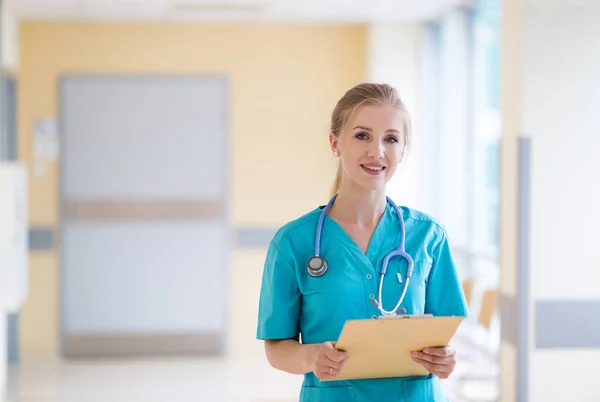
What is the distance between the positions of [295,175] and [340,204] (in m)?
5.54

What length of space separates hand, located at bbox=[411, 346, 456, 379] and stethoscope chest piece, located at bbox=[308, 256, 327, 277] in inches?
9.6

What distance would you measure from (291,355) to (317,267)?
19 centimetres

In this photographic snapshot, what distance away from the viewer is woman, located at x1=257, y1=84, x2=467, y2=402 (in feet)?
5.77

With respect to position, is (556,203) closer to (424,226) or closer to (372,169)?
(424,226)

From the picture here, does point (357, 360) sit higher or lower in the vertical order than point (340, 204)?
lower

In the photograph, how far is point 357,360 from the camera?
1.69m

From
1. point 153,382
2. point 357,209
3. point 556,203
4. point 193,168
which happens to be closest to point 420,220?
point 357,209

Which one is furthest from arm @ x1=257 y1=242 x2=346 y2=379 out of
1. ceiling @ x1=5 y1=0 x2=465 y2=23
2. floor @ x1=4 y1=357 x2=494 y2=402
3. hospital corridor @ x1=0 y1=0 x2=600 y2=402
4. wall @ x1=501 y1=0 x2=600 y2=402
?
ceiling @ x1=5 y1=0 x2=465 y2=23

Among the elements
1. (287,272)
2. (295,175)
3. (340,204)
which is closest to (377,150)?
(340,204)

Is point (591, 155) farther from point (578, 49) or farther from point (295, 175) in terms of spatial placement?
point (295, 175)

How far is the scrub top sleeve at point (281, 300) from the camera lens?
1.80m

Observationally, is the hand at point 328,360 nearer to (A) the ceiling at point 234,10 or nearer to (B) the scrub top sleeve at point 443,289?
(B) the scrub top sleeve at point 443,289

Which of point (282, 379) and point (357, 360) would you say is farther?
point (282, 379)

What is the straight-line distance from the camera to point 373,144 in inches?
69.6
